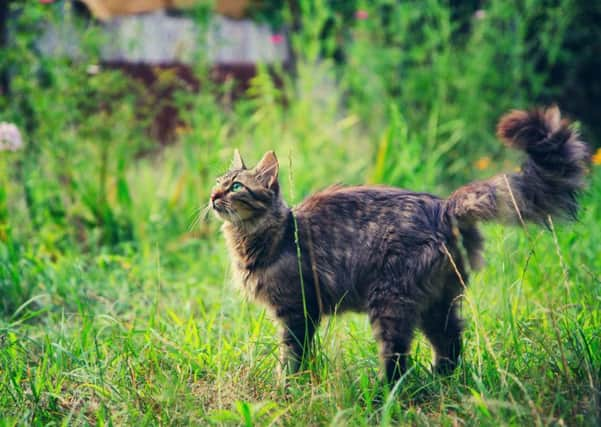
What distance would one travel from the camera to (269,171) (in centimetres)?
296

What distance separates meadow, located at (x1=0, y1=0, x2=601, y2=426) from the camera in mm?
2432

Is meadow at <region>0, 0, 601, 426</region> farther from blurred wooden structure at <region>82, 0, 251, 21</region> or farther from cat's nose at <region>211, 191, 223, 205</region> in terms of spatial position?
blurred wooden structure at <region>82, 0, 251, 21</region>

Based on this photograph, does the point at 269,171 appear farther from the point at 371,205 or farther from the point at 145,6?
the point at 145,6

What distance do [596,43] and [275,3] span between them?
369cm

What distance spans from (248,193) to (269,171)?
0.14 metres

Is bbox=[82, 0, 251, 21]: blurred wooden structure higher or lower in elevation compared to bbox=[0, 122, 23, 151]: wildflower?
higher

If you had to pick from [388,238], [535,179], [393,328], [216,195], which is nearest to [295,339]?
[393,328]

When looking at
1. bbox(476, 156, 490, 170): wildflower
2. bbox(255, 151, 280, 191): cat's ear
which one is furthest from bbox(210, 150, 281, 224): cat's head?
bbox(476, 156, 490, 170): wildflower

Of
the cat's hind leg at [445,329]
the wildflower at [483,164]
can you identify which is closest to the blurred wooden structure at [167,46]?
the wildflower at [483,164]

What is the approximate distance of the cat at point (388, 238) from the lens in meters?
2.57

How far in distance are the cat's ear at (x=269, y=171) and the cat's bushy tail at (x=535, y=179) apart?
2.63 ft

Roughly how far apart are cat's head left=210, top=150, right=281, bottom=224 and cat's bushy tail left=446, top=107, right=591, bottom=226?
81cm

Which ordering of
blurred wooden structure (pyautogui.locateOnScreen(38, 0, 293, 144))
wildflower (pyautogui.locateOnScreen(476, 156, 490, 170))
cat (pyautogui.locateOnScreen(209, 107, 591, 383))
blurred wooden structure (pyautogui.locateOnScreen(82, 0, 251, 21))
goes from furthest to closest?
blurred wooden structure (pyautogui.locateOnScreen(38, 0, 293, 144)) < blurred wooden structure (pyautogui.locateOnScreen(82, 0, 251, 21)) < wildflower (pyautogui.locateOnScreen(476, 156, 490, 170)) < cat (pyautogui.locateOnScreen(209, 107, 591, 383))

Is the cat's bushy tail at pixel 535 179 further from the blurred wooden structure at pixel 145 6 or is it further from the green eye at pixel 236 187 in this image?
the blurred wooden structure at pixel 145 6
